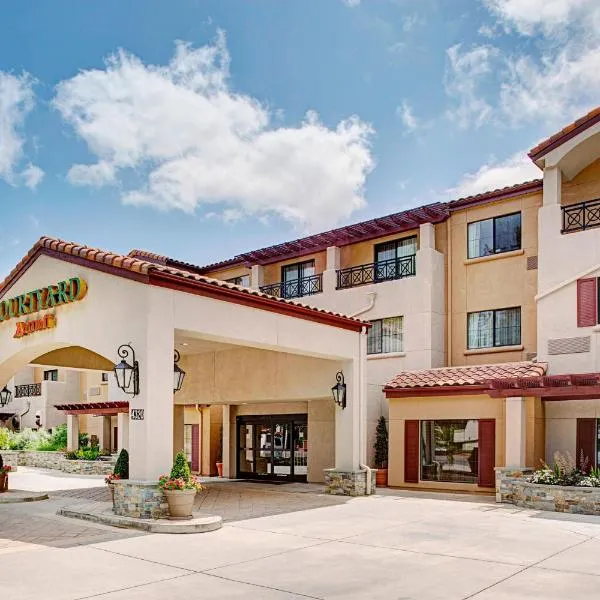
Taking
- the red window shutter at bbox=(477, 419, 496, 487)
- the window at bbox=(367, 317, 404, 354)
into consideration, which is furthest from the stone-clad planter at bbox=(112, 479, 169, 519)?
the window at bbox=(367, 317, 404, 354)

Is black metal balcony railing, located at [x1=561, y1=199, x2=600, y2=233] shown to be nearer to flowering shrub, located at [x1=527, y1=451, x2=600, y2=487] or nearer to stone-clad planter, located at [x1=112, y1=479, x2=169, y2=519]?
flowering shrub, located at [x1=527, y1=451, x2=600, y2=487]

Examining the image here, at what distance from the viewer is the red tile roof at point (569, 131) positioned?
19406 mm

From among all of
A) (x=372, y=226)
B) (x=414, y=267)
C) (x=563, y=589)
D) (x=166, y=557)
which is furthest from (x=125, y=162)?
(x=563, y=589)

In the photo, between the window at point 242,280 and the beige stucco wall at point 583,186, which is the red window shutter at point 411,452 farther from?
the window at point 242,280

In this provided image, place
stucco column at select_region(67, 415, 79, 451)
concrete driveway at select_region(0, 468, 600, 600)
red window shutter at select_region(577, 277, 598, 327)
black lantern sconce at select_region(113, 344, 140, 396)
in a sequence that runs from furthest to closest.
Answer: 1. stucco column at select_region(67, 415, 79, 451)
2. red window shutter at select_region(577, 277, 598, 327)
3. black lantern sconce at select_region(113, 344, 140, 396)
4. concrete driveway at select_region(0, 468, 600, 600)

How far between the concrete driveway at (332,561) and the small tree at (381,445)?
7.29m

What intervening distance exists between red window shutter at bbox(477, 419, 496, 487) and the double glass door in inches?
243

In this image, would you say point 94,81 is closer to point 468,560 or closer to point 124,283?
point 124,283

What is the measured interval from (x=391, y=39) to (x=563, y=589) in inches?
514

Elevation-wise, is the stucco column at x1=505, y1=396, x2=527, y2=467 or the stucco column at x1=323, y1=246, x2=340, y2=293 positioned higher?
the stucco column at x1=323, y1=246, x2=340, y2=293

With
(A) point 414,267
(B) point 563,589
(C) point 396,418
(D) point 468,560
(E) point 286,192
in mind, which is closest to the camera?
(B) point 563,589

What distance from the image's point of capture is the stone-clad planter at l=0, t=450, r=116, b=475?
28312 mm

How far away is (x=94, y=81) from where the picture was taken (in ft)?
61.6

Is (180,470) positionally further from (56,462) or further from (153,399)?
(56,462)
